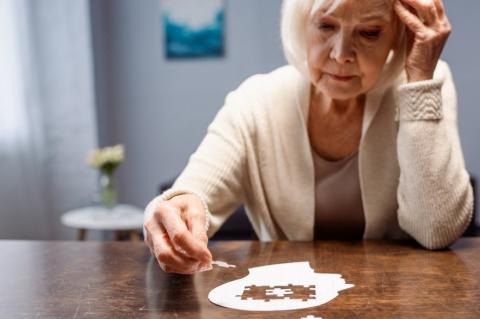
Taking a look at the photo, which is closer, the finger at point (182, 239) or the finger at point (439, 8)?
the finger at point (182, 239)

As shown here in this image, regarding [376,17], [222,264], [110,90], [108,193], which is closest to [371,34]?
[376,17]

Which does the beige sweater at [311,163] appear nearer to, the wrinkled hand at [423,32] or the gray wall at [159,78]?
the wrinkled hand at [423,32]

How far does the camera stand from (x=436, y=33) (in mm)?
1238

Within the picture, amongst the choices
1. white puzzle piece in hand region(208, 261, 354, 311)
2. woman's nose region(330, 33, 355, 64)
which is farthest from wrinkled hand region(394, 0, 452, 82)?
white puzzle piece in hand region(208, 261, 354, 311)

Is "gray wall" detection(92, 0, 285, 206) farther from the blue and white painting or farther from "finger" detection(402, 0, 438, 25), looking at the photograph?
"finger" detection(402, 0, 438, 25)

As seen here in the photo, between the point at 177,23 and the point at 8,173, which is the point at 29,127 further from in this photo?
the point at 177,23

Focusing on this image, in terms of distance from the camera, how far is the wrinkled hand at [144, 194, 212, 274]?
934 mm

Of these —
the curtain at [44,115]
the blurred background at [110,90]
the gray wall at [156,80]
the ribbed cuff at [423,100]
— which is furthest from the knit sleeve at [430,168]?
the gray wall at [156,80]

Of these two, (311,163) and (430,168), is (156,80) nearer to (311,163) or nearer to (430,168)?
(311,163)

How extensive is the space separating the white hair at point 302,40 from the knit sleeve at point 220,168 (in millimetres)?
174

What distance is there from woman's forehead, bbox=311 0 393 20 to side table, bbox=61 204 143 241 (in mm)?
2242

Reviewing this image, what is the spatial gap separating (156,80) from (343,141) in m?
3.04

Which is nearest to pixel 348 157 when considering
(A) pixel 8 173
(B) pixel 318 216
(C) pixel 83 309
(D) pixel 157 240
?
(B) pixel 318 216

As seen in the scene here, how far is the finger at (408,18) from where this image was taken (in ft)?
4.05
